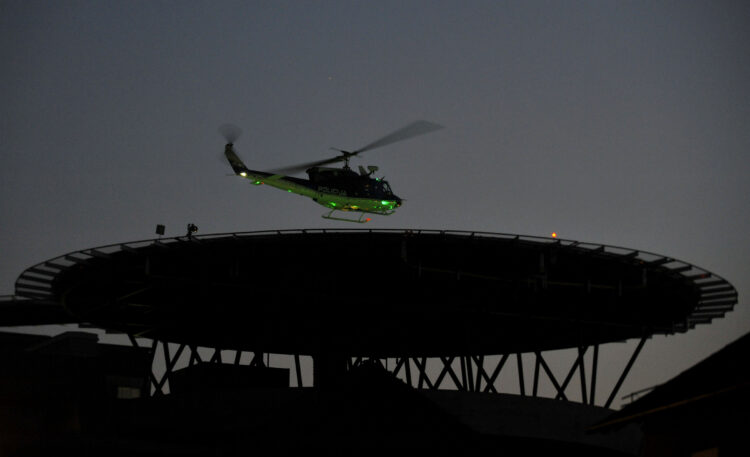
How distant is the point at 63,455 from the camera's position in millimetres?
27125

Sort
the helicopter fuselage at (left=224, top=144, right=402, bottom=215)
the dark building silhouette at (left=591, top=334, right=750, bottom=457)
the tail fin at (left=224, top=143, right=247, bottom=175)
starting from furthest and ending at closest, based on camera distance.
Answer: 1. the tail fin at (left=224, top=143, right=247, bottom=175)
2. the helicopter fuselage at (left=224, top=144, right=402, bottom=215)
3. the dark building silhouette at (left=591, top=334, right=750, bottom=457)

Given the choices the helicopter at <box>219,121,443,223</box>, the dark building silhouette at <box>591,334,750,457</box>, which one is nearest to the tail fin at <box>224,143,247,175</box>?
the helicopter at <box>219,121,443,223</box>

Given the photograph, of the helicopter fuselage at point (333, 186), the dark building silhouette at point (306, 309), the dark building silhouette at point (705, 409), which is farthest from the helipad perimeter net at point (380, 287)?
the dark building silhouette at point (705, 409)

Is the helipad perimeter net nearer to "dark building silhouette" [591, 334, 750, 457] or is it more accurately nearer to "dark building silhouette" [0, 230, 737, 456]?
"dark building silhouette" [0, 230, 737, 456]

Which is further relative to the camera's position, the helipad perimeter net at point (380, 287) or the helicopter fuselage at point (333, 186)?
the helicopter fuselage at point (333, 186)

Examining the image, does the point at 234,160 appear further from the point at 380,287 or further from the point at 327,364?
the point at 327,364

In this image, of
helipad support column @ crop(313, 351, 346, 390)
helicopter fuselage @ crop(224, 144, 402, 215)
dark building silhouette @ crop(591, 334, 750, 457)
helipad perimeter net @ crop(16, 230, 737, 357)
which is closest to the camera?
dark building silhouette @ crop(591, 334, 750, 457)

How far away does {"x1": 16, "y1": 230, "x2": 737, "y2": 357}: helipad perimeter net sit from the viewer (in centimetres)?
4262

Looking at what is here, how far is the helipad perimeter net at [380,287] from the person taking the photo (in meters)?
42.6

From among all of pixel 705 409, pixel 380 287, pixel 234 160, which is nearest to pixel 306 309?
pixel 380 287

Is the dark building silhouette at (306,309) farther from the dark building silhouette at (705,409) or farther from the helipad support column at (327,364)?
the dark building silhouette at (705,409)

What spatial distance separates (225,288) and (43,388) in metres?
11.5

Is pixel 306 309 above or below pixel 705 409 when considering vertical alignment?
above

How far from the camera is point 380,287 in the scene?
4912 cm
